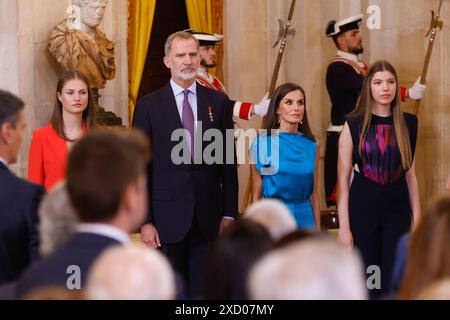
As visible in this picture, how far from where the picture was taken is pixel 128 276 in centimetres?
213

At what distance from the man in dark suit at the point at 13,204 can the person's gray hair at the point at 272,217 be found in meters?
1.02

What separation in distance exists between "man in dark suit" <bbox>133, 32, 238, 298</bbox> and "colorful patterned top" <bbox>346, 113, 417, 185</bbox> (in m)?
0.71

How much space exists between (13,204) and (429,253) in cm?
163

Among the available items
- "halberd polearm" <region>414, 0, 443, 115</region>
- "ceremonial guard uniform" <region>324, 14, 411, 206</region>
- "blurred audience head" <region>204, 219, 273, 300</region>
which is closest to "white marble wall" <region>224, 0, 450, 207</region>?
"ceremonial guard uniform" <region>324, 14, 411, 206</region>

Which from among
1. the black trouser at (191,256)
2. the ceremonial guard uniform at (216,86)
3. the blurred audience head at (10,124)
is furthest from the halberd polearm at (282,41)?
the blurred audience head at (10,124)

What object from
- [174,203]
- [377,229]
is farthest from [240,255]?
[377,229]

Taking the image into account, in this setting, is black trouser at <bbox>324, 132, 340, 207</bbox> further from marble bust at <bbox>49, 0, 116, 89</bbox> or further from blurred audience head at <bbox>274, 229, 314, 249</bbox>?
blurred audience head at <bbox>274, 229, 314, 249</bbox>

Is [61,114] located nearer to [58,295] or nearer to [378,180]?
[378,180]

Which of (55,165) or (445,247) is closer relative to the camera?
(445,247)

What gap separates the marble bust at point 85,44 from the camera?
8258mm
